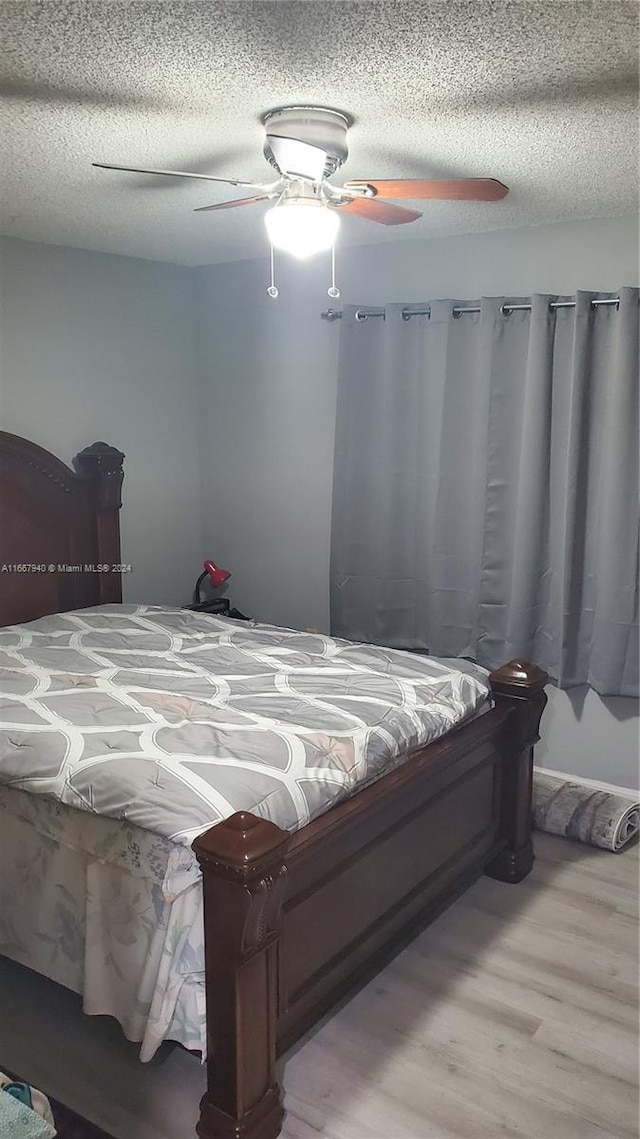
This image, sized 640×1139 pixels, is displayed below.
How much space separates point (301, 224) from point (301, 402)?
2014mm

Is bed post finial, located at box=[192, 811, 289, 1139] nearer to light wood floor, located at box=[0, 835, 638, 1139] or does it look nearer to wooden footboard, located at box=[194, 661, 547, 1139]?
wooden footboard, located at box=[194, 661, 547, 1139]

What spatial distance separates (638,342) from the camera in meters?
3.29

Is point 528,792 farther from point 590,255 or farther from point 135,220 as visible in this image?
point 135,220

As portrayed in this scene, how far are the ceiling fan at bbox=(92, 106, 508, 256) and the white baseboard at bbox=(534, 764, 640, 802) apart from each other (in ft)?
7.85

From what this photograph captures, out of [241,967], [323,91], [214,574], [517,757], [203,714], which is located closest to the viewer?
[241,967]

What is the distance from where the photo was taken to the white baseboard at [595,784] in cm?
359

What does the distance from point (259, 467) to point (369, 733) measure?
89.7 inches

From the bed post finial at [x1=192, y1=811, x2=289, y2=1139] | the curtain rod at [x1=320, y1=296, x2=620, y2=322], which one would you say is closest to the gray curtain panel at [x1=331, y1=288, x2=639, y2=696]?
the curtain rod at [x1=320, y1=296, x2=620, y2=322]

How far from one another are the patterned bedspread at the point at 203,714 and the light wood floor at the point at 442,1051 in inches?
25.1

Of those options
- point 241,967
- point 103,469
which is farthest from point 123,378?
point 241,967

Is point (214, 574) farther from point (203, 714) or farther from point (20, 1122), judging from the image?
point (20, 1122)

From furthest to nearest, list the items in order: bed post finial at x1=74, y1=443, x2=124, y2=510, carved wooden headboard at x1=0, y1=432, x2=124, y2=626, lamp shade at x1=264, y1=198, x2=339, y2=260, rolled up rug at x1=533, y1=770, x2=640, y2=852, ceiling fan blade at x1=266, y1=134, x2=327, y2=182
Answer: bed post finial at x1=74, y1=443, x2=124, y2=510 < carved wooden headboard at x1=0, y1=432, x2=124, y2=626 < rolled up rug at x1=533, y1=770, x2=640, y2=852 < lamp shade at x1=264, y1=198, x2=339, y2=260 < ceiling fan blade at x1=266, y1=134, x2=327, y2=182

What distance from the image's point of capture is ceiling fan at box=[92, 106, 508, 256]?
7.07ft

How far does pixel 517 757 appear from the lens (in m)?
3.00
